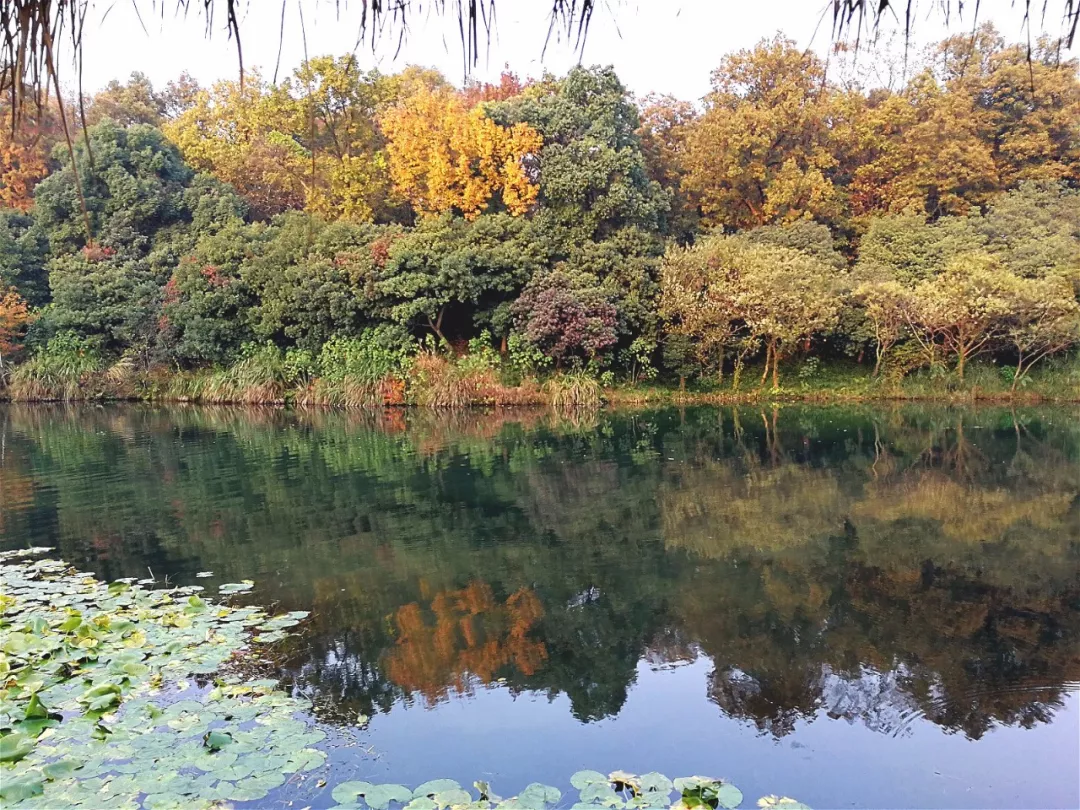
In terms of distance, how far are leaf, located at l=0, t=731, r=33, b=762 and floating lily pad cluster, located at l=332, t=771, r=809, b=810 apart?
1.48 metres

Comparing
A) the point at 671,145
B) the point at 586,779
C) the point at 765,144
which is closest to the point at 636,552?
the point at 586,779

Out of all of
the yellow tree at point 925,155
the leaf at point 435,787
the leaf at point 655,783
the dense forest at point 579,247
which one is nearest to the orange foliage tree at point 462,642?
the leaf at point 435,787

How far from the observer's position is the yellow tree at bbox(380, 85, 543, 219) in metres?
21.8

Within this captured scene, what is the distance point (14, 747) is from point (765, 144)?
23.2m

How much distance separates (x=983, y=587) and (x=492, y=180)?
729 inches

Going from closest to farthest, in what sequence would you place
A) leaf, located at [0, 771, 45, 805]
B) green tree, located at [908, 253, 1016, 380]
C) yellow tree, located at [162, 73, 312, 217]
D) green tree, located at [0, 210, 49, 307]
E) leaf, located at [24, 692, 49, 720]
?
leaf, located at [0, 771, 45, 805]
leaf, located at [24, 692, 49, 720]
green tree, located at [908, 253, 1016, 380]
green tree, located at [0, 210, 49, 307]
yellow tree, located at [162, 73, 312, 217]

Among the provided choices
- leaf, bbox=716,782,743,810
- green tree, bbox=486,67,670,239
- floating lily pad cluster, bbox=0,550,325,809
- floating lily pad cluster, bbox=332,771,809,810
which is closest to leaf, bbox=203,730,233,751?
floating lily pad cluster, bbox=0,550,325,809

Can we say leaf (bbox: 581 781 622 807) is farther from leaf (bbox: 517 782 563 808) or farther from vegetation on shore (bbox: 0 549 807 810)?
leaf (bbox: 517 782 563 808)

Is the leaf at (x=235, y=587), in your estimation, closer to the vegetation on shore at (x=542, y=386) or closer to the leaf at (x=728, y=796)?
the leaf at (x=728, y=796)

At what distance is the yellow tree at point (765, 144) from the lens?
23031 millimetres

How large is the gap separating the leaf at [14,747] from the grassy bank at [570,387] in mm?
16658

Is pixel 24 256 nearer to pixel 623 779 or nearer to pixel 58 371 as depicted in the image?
pixel 58 371

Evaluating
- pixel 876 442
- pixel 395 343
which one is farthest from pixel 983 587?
pixel 395 343

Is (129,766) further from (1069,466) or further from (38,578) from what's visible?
(1069,466)
